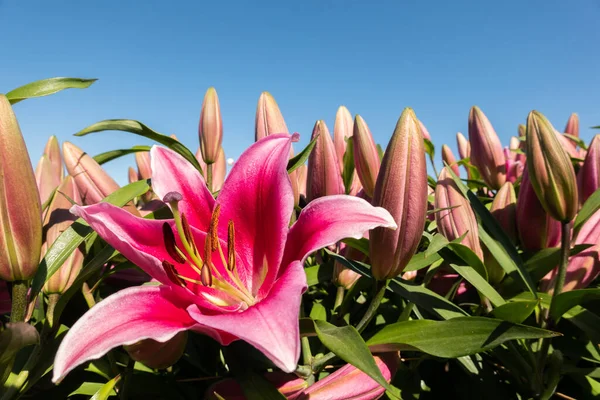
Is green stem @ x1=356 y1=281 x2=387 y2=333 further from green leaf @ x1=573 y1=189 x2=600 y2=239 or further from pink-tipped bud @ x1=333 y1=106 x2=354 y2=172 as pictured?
pink-tipped bud @ x1=333 y1=106 x2=354 y2=172

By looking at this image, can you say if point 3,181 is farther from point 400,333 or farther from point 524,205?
point 524,205

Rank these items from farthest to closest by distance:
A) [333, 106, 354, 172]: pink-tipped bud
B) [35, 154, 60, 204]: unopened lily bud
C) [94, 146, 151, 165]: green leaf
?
1. [333, 106, 354, 172]: pink-tipped bud
2. [94, 146, 151, 165]: green leaf
3. [35, 154, 60, 204]: unopened lily bud

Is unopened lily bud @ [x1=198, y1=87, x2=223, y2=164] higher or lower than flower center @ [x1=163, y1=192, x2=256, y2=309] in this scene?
higher

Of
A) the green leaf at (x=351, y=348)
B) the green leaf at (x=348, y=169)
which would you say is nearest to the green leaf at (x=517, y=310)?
the green leaf at (x=351, y=348)

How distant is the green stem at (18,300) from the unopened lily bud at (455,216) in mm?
607

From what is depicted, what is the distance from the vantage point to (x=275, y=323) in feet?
1.28

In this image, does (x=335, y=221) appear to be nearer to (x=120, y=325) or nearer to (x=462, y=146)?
(x=120, y=325)

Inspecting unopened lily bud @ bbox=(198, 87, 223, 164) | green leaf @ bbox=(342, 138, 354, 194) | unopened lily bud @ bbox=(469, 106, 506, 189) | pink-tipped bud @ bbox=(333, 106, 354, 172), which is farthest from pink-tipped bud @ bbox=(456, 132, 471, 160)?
unopened lily bud @ bbox=(198, 87, 223, 164)

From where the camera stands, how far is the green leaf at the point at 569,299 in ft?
2.00

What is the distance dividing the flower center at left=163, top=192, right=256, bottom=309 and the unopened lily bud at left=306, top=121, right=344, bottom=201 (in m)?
0.27

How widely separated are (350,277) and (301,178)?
358mm

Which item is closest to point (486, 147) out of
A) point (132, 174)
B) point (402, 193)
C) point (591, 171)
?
point (591, 171)

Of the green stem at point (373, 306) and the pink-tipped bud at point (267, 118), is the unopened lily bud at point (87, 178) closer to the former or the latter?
the pink-tipped bud at point (267, 118)

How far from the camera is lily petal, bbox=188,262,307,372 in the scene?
0.37 m
